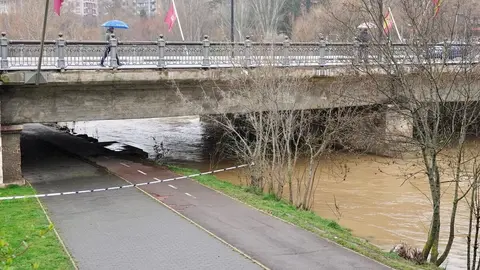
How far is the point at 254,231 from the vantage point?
44.3 feet

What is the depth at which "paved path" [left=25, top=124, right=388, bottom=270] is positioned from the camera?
11531 millimetres

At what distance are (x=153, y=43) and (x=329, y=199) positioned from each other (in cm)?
844

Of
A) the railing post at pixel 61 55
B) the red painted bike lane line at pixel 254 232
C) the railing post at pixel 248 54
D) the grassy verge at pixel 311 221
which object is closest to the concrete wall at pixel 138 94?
the railing post at pixel 61 55

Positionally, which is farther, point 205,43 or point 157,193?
point 205,43

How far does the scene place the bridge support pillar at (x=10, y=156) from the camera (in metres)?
18.8

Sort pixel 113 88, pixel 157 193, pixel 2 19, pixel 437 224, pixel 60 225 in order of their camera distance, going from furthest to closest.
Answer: pixel 2 19
pixel 113 88
pixel 157 193
pixel 60 225
pixel 437 224

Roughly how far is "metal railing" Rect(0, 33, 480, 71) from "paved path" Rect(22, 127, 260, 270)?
4273 mm

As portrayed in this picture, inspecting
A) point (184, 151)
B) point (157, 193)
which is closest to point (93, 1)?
point (184, 151)

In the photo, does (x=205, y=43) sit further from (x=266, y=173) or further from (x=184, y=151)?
(x=184, y=151)

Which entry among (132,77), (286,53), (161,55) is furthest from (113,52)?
(286,53)

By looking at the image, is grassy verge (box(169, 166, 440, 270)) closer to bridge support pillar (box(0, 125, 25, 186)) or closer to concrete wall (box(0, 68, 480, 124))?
concrete wall (box(0, 68, 480, 124))

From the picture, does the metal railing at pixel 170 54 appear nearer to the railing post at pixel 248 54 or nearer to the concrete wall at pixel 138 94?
the railing post at pixel 248 54

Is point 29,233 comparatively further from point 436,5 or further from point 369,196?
point 436,5

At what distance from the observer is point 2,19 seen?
62.0 meters
